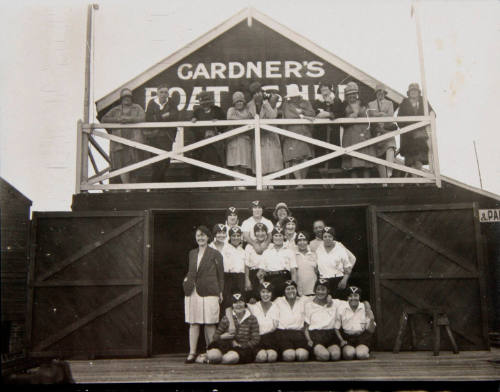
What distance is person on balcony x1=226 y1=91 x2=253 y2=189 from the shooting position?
1003 cm

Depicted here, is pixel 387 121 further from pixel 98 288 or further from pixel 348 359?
pixel 98 288

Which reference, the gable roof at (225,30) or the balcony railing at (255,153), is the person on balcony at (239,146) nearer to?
A: the balcony railing at (255,153)

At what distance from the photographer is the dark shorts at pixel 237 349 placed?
8.03 metres

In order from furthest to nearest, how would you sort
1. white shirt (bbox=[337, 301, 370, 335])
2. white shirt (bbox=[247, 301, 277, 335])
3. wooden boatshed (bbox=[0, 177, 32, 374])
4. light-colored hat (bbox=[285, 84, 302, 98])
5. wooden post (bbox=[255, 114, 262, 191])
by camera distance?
1. light-colored hat (bbox=[285, 84, 302, 98])
2. wooden boatshed (bbox=[0, 177, 32, 374])
3. wooden post (bbox=[255, 114, 262, 191])
4. white shirt (bbox=[337, 301, 370, 335])
5. white shirt (bbox=[247, 301, 277, 335])

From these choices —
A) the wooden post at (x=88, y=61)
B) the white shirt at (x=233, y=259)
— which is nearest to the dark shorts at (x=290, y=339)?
the white shirt at (x=233, y=259)

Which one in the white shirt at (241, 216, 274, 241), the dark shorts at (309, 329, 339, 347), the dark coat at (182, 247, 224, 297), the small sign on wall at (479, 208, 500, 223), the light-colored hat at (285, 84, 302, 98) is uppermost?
the light-colored hat at (285, 84, 302, 98)

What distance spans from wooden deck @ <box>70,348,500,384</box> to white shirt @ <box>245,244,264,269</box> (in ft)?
5.19

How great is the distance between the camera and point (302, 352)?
8.10 m

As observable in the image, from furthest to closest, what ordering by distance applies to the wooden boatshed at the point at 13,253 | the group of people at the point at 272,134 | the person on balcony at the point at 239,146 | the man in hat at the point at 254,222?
the wooden boatshed at the point at 13,253
the group of people at the point at 272,134
the person on balcony at the point at 239,146
the man in hat at the point at 254,222

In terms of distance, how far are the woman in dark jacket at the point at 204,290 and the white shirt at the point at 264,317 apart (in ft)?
1.97

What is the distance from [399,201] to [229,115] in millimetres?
3295

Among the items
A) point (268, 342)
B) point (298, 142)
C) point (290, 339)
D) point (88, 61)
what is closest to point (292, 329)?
point (290, 339)

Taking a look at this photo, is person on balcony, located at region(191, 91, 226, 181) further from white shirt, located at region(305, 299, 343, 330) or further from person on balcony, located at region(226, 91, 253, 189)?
white shirt, located at region(305, 299, 343, 330)

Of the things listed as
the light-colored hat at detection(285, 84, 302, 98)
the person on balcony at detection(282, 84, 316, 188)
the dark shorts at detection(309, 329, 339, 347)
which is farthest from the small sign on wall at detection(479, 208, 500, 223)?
the dark shorts at detection(309, 329, 339, 347)
